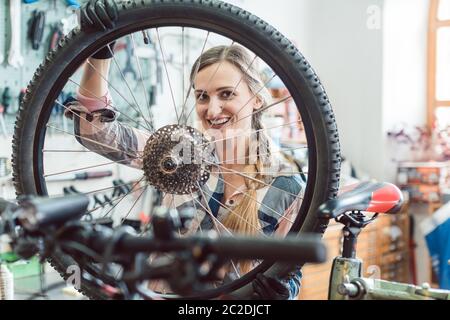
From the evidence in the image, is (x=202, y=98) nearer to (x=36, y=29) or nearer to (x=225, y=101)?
(x=225, y=101)

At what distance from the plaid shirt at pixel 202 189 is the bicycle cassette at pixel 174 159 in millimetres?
46

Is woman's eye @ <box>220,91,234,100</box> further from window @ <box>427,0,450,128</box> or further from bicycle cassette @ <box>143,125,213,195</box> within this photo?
window @ <box>427,0,450,128</box>

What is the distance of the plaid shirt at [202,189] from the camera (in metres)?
0.85

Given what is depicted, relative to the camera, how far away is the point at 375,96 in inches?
126

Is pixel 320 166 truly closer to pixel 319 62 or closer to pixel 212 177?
pixel 212 177

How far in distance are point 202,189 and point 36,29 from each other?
147 centimetres

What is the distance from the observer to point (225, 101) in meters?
0.93

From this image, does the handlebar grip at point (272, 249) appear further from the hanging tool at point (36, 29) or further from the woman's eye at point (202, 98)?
the hanging tool at point (36, 29)

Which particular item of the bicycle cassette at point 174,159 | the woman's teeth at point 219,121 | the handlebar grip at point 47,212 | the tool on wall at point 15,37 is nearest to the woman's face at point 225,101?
the woman's teeth at point 219,121

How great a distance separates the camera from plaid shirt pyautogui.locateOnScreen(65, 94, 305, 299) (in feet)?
2.80

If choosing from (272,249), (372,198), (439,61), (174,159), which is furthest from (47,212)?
(439,61)

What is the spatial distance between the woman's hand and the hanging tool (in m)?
1.42

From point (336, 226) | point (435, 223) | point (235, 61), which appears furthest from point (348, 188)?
point (435, 223)
